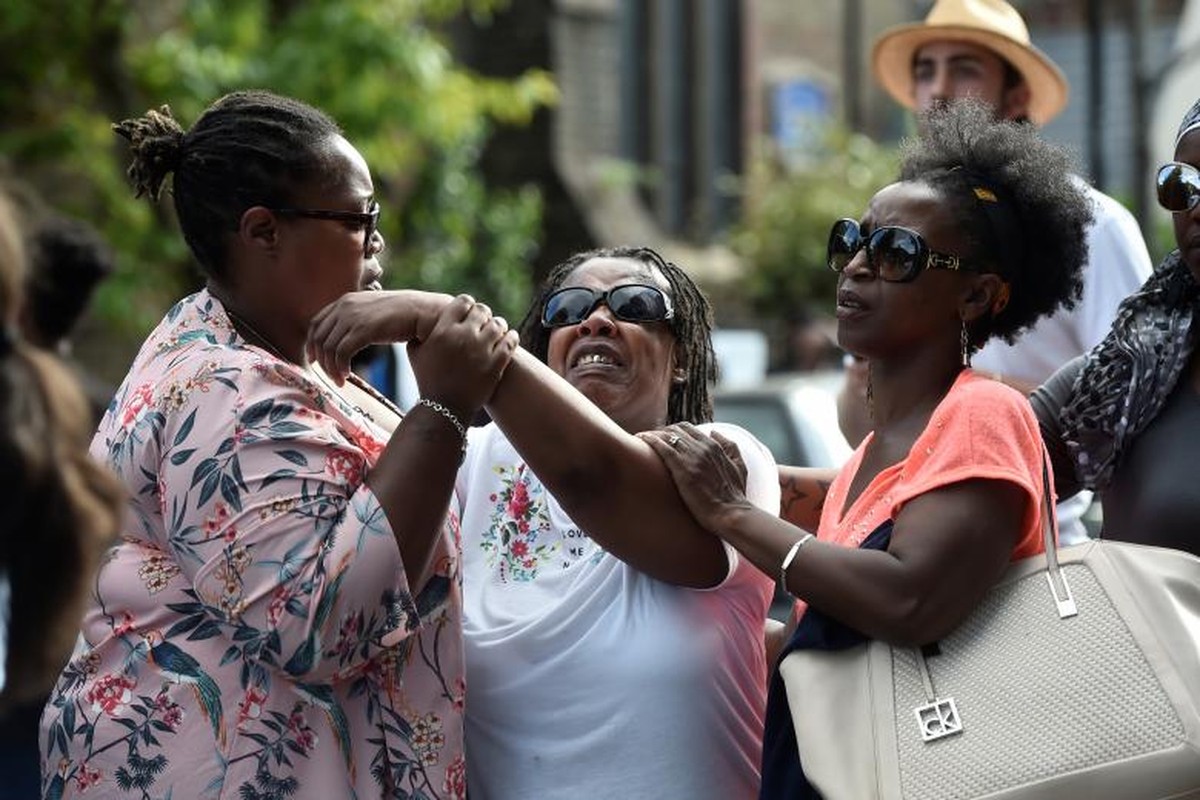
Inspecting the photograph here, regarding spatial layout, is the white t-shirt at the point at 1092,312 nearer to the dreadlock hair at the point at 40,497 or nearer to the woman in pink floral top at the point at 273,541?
the woman in pink floral top at the point at 273,541

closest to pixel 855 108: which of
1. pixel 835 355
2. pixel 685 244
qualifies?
pixel 685 244

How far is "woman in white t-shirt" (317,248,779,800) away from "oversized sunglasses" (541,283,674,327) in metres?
0.21

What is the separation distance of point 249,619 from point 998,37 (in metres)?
3.05

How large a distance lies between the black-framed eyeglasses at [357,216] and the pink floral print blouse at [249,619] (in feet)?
0.72

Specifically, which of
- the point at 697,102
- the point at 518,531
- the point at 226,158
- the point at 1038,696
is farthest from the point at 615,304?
the point at 697,102

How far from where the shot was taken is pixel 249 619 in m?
2.95

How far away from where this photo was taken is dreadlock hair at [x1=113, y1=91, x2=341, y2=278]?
3.19 metres

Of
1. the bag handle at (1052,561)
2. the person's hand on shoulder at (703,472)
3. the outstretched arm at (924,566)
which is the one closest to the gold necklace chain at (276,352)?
the person's hand on shoulder at (703,472)

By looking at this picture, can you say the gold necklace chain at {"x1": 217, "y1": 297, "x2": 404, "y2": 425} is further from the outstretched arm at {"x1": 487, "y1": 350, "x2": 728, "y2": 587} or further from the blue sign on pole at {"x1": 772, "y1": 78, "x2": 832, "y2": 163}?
the blue sign on pole at {"x1": 772, "y1": 78, "x2": 832, "y2": 163}

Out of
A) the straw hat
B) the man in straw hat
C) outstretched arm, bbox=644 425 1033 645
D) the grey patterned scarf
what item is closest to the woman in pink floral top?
outstretched arm, bbox=644 425 1033 645

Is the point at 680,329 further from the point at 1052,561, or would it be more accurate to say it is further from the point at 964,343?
the point at 1052,561

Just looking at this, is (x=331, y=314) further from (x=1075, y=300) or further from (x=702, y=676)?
(x=1075, y=300)

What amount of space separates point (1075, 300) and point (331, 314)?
127 centimetres

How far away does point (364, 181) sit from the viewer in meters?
3.28
